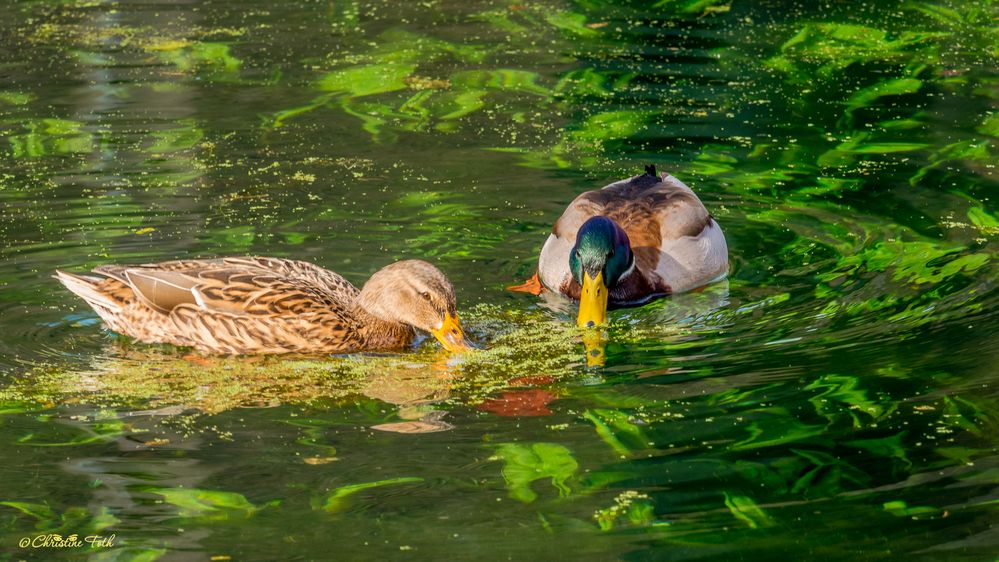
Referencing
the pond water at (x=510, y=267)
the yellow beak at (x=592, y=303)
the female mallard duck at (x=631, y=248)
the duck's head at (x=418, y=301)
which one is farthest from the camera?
the female mallard duck at (x=631, y=248)

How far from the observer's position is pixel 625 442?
238 inches

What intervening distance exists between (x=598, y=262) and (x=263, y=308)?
6.36 ft

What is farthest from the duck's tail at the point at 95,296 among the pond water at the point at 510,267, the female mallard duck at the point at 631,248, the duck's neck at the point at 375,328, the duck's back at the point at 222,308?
the female mallard duck at the point at 631,248

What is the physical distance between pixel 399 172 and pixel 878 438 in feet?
16.1

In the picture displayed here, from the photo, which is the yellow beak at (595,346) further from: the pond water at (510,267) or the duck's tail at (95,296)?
the duck's tail at (95,296)

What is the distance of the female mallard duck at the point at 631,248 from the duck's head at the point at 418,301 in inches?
41.2

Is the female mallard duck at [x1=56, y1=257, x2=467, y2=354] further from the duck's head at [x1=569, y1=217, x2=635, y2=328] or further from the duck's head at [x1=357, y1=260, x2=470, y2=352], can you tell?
the duck's head at [x1=569, y1=217, x2=635, y2=328]

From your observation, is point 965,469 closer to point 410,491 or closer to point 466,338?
point 410,491

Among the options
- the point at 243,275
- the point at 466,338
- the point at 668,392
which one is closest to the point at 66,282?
the point at 243,275

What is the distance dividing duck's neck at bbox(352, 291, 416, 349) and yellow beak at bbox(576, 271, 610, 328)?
1.01m

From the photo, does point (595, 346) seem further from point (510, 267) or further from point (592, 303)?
point (510, 267)

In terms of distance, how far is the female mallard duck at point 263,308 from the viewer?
739 centimetres

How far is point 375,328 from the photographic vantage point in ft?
Result: 24.8

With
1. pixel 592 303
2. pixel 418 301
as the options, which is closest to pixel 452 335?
pixel 418 301
